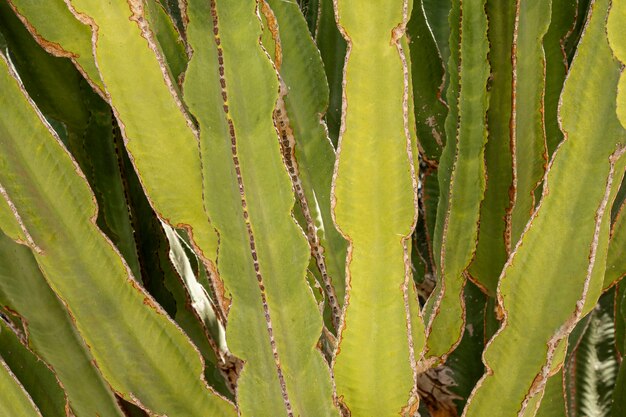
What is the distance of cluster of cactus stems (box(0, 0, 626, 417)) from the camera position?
732 millimetres

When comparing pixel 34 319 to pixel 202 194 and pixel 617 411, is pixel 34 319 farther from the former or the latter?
pixel 617 411

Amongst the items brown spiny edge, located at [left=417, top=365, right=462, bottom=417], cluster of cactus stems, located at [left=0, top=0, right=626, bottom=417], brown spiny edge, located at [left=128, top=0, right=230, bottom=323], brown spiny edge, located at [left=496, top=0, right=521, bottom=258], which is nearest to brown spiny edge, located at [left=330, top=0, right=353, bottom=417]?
cluster of cactus stems, located at [left=0, top=0, right=626, bottom=417]

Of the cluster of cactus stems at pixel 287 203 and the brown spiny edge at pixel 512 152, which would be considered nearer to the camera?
the cluster of cactus stems at pixel 287 203

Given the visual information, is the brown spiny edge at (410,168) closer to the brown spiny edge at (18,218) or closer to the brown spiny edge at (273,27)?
the brown spiny edge at (273,27)

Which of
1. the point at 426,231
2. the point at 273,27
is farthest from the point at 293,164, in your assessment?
the point at 426,231

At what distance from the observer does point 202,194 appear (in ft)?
2.59

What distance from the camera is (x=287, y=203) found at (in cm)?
75

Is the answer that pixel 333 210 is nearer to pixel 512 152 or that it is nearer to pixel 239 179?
pixel 239 179

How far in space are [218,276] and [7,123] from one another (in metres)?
0.23

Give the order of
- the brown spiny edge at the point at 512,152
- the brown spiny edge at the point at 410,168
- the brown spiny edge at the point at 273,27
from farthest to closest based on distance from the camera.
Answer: the brown spiny edge at the point at 512,152, the brown spiny edge at the point at 273,27, the brown spiny edge at the point at 410,168

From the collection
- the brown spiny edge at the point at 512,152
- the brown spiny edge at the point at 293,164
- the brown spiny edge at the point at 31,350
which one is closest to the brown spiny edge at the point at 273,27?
the brown spiny edge at the point at 293,164

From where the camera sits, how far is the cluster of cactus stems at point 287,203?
732mm

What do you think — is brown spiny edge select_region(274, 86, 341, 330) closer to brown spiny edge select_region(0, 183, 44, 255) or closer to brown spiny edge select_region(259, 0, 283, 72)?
brown spiny edge select_region(259, 0, 283, 72)

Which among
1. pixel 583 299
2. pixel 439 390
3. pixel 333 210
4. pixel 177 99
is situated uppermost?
pixel 177 99
